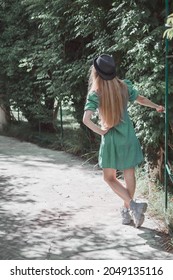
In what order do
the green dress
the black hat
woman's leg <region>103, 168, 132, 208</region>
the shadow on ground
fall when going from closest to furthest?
1. the shadow on ground
2. the black hat
3. the green dress
4. woman's leg <region>103, 168, 132, 208</region>

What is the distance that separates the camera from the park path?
4.57 meters

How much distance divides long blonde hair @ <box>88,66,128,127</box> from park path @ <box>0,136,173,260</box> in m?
1.26

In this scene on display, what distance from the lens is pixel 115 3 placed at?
21.5 ft

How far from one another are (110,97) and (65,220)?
1761 millimetres

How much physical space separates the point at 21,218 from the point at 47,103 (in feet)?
20.6

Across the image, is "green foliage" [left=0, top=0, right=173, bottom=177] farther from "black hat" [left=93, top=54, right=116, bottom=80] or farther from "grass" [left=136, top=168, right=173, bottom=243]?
"black hat" [left=93, top=54, right=116, bottom=80]

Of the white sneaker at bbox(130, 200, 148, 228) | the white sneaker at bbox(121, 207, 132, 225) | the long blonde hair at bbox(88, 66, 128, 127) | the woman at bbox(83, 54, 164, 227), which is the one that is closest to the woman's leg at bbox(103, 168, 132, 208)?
the woman at bbox(83, 54, 164, 227)

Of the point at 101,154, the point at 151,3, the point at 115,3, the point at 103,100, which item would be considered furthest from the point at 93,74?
the point at 115,3

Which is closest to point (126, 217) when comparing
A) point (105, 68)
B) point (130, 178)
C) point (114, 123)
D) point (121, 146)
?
point (130, 178)

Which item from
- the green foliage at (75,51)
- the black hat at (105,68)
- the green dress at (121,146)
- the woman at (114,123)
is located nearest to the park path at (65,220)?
the woman at (114,123)

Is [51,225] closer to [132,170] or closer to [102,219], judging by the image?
[102,219]

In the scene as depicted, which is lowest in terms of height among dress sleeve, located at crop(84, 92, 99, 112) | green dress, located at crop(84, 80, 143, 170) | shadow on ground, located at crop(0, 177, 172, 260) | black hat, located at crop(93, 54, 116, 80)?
shadow on ground, located at crop(0, 177, 172, 260)

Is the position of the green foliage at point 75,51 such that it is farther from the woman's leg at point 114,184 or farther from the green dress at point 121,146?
the woman's leg at point 114,184

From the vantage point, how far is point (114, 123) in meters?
4.81
